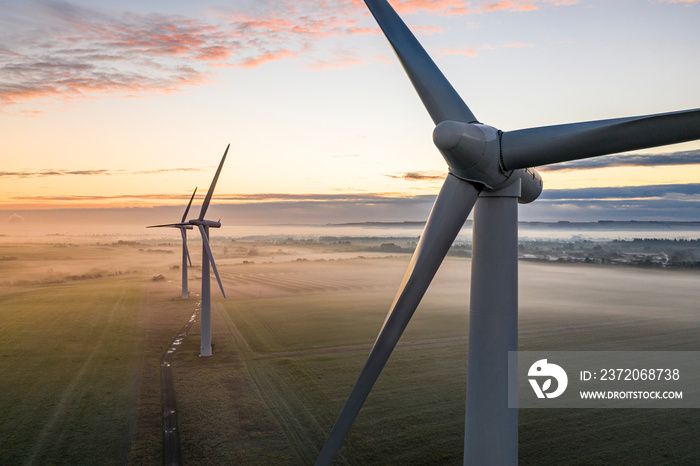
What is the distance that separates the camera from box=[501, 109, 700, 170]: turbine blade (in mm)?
9500

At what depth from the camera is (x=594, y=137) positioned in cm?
1076

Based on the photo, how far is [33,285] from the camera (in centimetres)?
10631

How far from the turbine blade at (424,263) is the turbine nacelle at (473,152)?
49 cm

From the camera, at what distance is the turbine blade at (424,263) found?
1229 centimetres

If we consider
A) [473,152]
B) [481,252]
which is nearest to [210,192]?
[481,252]

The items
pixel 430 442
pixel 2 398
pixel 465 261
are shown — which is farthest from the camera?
pixel 465 261

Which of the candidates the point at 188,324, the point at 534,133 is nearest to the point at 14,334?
the point at 188,324

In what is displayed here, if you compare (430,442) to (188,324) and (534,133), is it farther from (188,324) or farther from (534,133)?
(188,324)

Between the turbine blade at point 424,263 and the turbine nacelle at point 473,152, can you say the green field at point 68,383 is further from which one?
the turbine nacelle at point 473,152

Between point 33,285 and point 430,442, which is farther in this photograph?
point 33,285

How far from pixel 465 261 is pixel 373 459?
144321 mm

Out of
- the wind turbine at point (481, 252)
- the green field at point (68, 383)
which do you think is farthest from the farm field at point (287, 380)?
the wind turbine at point (481, 252)

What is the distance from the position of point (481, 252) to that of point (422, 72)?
548 centimetres

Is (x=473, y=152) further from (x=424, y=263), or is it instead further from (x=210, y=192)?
(x=210, y=192)
